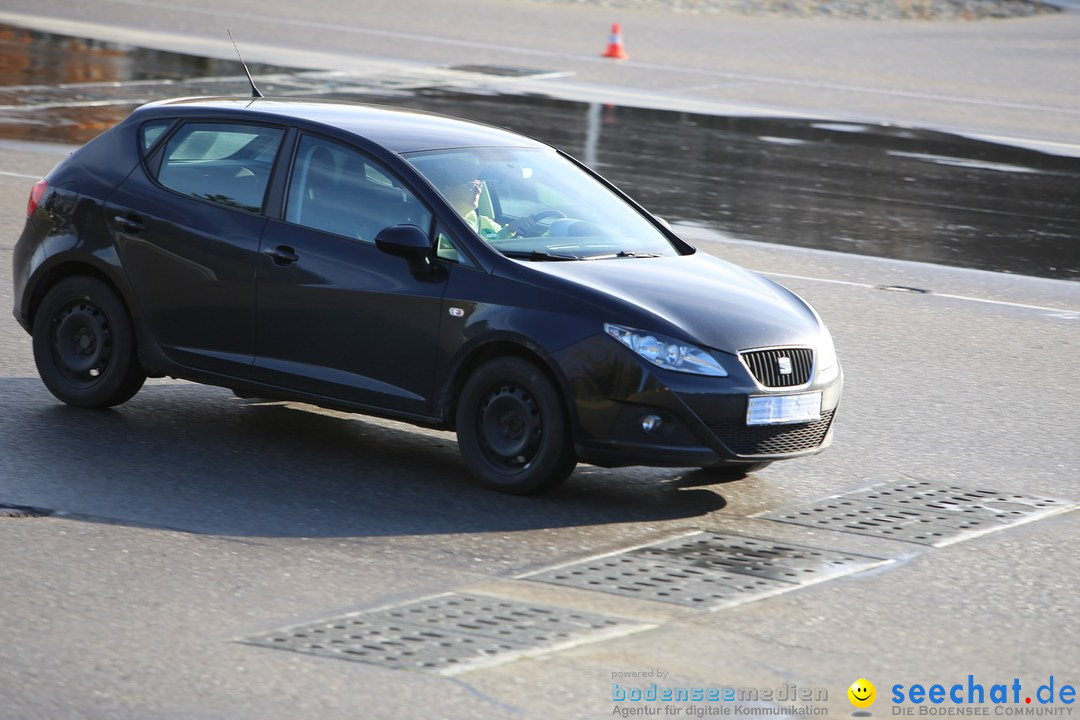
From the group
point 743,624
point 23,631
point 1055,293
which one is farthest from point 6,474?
point 1055,293

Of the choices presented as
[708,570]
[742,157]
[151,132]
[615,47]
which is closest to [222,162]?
[151,132]

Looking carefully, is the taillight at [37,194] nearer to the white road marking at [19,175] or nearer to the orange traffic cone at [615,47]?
the white road marking at [19,175]

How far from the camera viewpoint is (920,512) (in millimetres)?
7434

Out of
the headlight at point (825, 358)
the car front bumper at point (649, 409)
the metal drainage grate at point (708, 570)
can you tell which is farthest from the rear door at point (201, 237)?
the headlight at point (825, 358)

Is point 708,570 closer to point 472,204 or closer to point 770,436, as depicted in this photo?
point 770,436

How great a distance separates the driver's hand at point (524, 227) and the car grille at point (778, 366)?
4.02ft

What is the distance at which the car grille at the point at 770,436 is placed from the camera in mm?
7199

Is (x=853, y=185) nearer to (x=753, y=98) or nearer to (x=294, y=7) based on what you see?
(x=753, y=98)

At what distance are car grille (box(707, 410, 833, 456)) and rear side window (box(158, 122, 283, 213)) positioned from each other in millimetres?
2484

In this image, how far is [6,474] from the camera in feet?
24.0

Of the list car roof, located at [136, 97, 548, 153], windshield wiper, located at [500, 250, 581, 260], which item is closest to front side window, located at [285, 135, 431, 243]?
car roof, located at [136, 97, 548, 153]

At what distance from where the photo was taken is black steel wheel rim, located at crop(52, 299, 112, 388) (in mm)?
8422

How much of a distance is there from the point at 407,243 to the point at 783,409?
177 centimetres

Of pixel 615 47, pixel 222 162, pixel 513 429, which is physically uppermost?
pixel 615 47
